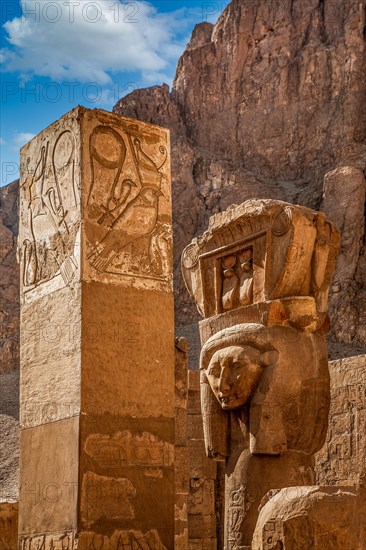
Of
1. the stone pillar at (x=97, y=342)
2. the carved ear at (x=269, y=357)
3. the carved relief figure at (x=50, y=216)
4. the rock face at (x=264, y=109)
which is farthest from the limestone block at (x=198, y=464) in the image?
the rock face at (x=264, y=109)

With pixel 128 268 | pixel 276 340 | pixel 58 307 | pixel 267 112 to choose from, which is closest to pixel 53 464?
pixel 58 307

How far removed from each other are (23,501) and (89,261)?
4.51 feet

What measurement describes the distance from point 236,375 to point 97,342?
253 centimetres

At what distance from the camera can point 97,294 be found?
15.1 feet

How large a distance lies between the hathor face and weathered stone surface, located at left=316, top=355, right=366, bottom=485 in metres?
1.75

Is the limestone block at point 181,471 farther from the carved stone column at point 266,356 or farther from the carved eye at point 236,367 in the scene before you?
the carved eye at point 236,367

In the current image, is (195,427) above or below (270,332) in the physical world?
below

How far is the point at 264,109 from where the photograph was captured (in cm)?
4353

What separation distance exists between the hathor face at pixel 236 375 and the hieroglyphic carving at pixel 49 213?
7.74 ft

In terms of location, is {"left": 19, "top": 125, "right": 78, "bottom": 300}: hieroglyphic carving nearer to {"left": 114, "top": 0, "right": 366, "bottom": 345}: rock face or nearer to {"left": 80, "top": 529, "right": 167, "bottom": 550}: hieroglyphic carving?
{"left": 80, "top": 529, "right": 167, "bottom": 550}: hieroglyphic carving

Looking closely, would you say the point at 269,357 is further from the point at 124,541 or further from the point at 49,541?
the point at 49,541

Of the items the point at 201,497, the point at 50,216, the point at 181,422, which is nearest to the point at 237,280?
the point at 181,422

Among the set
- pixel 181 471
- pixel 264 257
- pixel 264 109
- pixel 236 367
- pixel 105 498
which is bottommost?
pixel 105 498

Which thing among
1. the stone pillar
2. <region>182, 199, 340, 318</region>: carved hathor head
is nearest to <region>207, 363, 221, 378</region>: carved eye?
<region>182, 199, 340, 318</region>: carved hathor head
